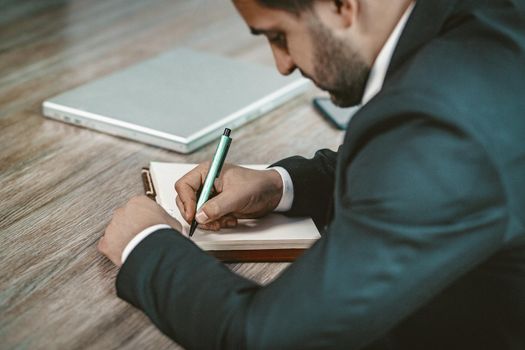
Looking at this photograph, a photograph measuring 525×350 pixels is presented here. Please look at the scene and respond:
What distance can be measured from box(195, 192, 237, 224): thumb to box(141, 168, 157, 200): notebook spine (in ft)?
0.44

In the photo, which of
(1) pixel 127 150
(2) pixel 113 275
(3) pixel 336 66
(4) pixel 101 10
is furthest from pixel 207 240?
(4) pixel 101 10

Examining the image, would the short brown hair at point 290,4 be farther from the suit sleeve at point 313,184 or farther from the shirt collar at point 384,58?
the suit sleeve at point 313,184

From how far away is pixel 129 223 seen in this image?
3.14ft

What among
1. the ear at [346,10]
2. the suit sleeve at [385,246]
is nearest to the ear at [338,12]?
the ear at [346,10]

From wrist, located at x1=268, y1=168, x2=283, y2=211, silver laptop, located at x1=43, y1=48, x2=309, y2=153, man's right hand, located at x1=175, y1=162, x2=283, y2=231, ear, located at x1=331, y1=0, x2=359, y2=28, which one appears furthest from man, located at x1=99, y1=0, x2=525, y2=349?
silver laptop, located at x1=43, y1=48, x2=309, y2=153

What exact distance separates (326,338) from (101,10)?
5.47 feet

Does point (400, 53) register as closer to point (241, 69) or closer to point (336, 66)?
point (336, 66)

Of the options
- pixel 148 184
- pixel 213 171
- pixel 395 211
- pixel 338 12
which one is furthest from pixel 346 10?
pixel 148 184

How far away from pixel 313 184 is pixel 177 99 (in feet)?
1.33

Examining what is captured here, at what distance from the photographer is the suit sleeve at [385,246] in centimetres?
72

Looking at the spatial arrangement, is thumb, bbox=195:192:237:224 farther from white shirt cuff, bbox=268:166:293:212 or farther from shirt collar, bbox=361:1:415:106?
shirt collar, bbox=361:1:415:106

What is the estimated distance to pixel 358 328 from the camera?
2.45 feet

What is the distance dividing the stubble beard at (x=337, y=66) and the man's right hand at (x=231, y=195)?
22cm

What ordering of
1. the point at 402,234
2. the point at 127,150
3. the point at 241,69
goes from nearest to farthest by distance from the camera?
the point at 402,234, the point at 127,150, the point at 241,69
